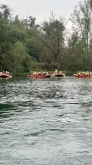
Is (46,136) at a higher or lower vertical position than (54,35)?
lower

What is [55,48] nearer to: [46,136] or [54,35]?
[54,35]

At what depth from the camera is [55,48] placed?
93000 mm

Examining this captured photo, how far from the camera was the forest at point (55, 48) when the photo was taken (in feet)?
256

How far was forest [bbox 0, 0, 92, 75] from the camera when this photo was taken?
256 ft

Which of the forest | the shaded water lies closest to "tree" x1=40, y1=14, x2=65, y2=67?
the forest

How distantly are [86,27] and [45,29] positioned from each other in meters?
12.8

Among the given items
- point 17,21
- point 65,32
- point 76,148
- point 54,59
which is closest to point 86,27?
point 65,32

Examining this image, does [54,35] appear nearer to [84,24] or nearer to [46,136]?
[84,24]

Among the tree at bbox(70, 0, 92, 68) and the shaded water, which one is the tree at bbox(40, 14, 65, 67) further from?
the shaded water

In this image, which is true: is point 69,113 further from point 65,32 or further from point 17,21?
point 17,21

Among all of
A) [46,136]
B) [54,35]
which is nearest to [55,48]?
[54,35]

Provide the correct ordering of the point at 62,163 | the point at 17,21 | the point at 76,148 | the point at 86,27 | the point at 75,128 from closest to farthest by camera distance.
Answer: the point at 62,163 < the point at 76,148 < the point at 75,128 < the point at 86,27 < the point at 17,21

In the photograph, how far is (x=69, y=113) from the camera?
19078 millimetres

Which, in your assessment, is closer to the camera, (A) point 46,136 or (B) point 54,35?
(A) point 46,136
